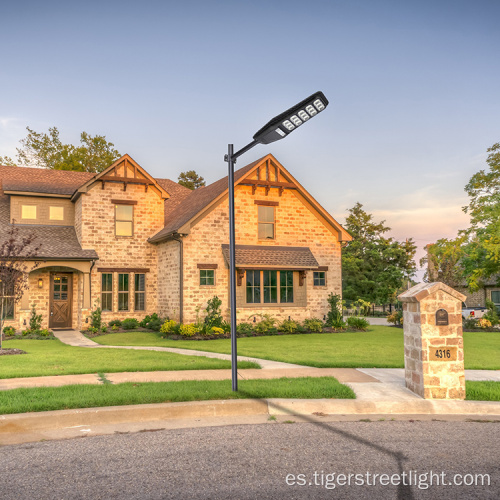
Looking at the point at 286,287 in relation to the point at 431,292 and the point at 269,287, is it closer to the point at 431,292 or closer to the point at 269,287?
the point at 269,287

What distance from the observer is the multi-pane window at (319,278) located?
23.2 meters

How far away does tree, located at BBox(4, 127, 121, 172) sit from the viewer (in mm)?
37688

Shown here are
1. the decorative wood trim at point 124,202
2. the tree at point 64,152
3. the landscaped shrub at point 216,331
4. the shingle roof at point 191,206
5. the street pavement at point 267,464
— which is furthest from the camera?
the tree at point 64,152

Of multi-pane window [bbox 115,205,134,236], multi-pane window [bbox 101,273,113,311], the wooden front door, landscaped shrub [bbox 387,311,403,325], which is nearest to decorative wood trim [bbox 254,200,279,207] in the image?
multi-pane window [bbox 115,205,134,236]

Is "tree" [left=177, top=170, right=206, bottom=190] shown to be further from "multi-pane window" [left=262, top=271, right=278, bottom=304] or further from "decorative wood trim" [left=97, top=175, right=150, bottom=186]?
"multi-pane window" [left=262, top=271, right=278, bottom=304]

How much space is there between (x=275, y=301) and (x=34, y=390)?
594 inches

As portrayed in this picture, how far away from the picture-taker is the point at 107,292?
22656mm

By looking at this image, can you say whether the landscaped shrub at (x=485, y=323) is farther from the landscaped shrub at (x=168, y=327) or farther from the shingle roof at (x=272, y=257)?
the landscaped shrub at (x=168, y=327)

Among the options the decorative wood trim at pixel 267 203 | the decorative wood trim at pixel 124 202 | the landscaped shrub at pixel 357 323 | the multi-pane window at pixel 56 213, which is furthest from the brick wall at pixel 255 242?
the multi-pane window at pixel 56 213

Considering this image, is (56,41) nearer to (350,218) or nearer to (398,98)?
(398,98)

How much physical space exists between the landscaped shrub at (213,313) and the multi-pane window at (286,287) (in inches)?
124

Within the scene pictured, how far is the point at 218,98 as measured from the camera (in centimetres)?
1669

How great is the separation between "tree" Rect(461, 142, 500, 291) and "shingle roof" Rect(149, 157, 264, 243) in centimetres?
1655

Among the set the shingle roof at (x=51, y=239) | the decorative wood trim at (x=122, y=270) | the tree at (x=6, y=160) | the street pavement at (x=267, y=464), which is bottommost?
the street pavement at (x=267, y=464)
